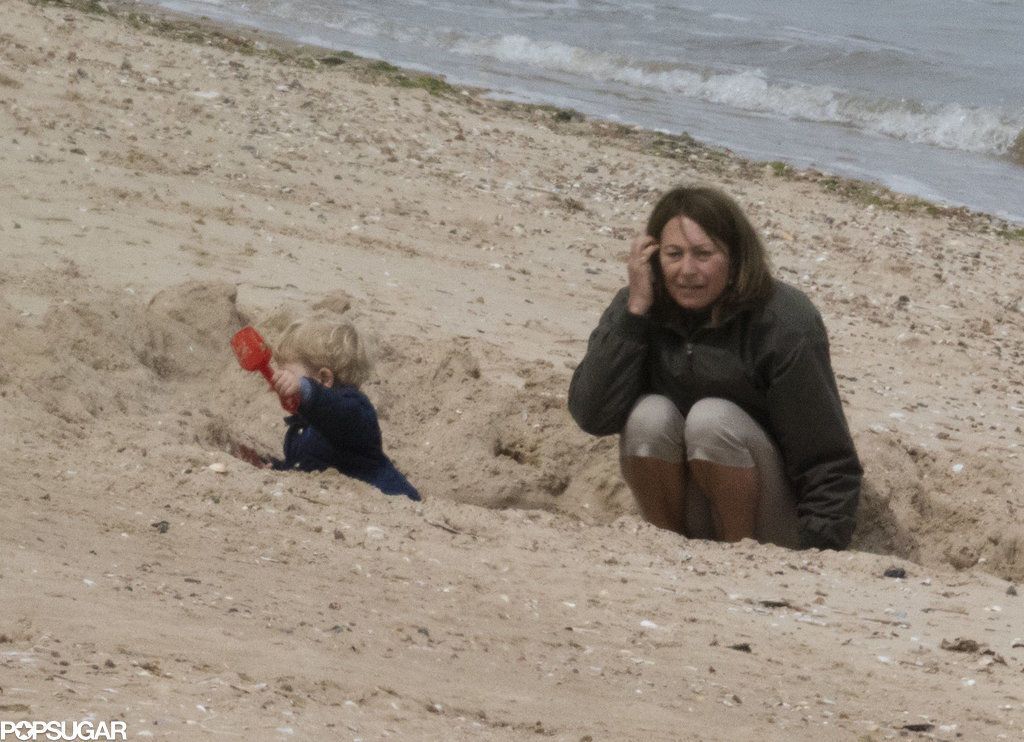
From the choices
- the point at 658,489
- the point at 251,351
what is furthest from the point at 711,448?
the point at 251,351

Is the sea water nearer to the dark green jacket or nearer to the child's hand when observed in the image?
the dark green jacket

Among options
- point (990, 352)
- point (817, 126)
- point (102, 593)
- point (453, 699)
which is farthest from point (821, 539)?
point (817, 126)

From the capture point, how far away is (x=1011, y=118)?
50.9ft

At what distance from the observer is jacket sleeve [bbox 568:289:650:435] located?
506 cm

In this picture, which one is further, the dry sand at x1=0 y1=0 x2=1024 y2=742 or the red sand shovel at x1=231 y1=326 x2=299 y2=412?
the red sand shovel at x1=231 y1=326 x2=299 y2=412

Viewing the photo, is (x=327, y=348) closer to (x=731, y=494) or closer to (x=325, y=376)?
(x=325, y=376)

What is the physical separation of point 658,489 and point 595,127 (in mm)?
7742

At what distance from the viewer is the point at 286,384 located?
15.8ft

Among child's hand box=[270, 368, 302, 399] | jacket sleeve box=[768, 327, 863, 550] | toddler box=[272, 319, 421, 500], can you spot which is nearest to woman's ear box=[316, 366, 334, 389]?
toddler box=[272, 319, 421, 500]

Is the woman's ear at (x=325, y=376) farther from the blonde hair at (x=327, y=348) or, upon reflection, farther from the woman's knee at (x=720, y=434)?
the woman's knee at (x=720, y=434)

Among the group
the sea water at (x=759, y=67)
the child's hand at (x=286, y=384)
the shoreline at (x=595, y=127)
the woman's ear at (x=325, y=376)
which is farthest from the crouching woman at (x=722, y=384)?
the sea water at (x=759, y=67)

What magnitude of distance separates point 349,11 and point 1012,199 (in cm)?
944

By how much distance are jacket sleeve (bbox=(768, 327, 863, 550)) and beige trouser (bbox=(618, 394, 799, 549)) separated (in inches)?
3.6

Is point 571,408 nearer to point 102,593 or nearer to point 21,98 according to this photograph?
point 102,593
